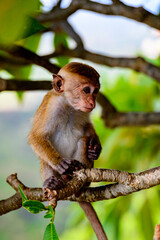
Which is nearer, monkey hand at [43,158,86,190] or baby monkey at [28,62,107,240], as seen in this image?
monkey hand at [43,158,86,190]

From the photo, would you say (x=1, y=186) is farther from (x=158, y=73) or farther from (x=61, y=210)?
(x=158, y=73)

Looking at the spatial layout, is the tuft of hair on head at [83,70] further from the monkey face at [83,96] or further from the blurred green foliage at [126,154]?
the blurred green foliage at [126,154]

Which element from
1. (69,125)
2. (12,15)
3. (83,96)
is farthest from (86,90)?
(12,15)

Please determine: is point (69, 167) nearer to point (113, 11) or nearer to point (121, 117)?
point (113, 11)

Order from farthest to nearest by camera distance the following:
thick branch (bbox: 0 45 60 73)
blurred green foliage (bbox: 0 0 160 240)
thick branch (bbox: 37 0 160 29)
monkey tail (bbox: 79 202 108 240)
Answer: blurred green foliage (bbox: 0 0 160 240)
thick branch (bbox: 37 0 160 29)
thick branch (bbox: 0 45 60 73)
monkey tail (bbox: 79 202 108 240)

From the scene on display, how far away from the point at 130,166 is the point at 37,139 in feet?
7.32

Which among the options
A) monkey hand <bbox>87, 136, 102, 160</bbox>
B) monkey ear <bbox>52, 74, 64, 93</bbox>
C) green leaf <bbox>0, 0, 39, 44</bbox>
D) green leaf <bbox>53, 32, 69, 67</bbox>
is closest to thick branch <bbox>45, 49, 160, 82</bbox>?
green leaf <bbox>53, 32, 69, 67</bbox>

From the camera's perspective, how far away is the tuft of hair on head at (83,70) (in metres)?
1.53

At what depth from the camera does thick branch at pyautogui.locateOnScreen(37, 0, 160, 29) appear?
5.91 ft

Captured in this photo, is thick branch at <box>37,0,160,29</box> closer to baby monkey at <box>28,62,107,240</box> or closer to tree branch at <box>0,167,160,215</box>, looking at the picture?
baby monkey at <box>28,62,107,240</box>

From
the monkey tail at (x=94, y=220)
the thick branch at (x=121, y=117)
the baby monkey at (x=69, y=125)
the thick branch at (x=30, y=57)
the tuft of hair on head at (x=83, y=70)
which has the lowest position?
the monkey tail at (x=94, y=220)

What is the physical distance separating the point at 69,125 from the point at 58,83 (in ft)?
0.87

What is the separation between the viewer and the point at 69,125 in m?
1.79

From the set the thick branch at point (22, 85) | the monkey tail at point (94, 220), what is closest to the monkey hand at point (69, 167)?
the monkey tail at point (94, 220)
